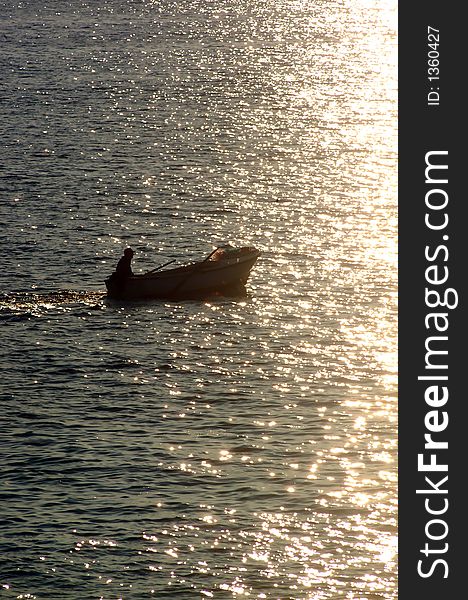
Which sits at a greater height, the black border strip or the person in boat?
the person in boat

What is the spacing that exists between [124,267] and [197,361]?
9.24m

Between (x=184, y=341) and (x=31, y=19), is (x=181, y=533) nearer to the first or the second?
(x=184, y=341)

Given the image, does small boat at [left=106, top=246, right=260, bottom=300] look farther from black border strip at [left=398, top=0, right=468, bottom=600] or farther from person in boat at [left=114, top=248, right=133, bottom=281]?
black border strip at [left=398, top=0, right=468, bottom=600]

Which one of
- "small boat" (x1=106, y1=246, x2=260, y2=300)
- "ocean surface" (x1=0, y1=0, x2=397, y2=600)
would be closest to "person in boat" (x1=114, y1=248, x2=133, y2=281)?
"small boat" (x1=106, y1=246, x2=260, y2=300)

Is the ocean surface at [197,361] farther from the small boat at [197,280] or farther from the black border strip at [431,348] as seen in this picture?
the black border strip at [431,348]

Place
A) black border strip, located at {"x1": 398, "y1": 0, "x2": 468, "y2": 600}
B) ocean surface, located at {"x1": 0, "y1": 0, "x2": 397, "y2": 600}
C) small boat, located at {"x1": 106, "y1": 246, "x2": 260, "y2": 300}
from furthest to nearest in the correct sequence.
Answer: small boat, located at {"x1": 106, "y1": 246, "x2": 260, "y2": 300} < ocean surface, located at {"x1": 0, "y1": 0, "x2": 397, "y2": 600} < black border strip, located at {"x1": 398, "y1": 0, "x2": 468, "y2": 600}

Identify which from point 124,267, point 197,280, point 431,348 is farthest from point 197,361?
point 431,348

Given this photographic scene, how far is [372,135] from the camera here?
4409 inches

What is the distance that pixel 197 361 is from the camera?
2331 inches

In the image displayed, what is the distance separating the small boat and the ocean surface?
0.63 meters

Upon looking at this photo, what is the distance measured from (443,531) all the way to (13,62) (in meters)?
118

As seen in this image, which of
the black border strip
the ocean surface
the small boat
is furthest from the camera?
the small boat

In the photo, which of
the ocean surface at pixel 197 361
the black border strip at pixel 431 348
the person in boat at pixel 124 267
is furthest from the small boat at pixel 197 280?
the black border strip at pixel 431 348

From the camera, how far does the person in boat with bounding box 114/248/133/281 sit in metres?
66.4
